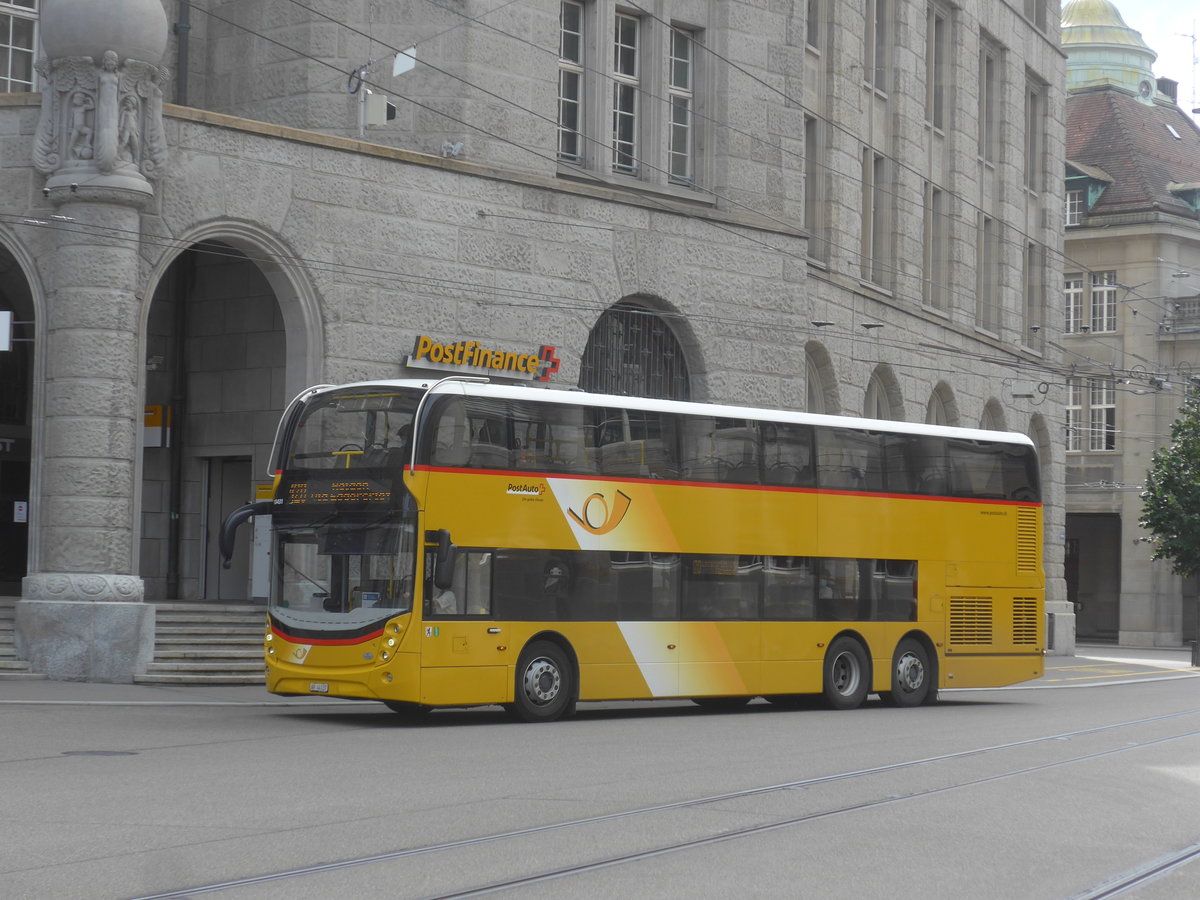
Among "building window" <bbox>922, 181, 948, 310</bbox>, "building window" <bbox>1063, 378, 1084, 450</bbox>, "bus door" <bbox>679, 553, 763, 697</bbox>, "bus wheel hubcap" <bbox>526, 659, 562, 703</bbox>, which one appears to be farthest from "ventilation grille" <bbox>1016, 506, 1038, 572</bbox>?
"building window" <bbox>1063, 378, 1084, 450</bbox>

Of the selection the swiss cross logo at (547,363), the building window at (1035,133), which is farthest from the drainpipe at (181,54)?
the building window at (1035,133)

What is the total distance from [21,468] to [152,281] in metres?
6.78

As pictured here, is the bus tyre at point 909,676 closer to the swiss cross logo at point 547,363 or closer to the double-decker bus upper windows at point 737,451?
the double-decker bus upper windows at point 737,451

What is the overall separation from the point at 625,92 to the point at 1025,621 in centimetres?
1111

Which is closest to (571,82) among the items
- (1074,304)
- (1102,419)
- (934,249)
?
(934,249)

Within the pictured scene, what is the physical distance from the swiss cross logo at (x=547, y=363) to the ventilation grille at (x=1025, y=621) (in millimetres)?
7651

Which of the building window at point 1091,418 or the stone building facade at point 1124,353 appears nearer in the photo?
the stone building facade at point 1124,353

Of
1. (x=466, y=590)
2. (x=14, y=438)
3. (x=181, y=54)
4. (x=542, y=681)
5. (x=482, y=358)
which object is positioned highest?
(x=181, y=54)

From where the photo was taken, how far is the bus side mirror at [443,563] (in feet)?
58.6

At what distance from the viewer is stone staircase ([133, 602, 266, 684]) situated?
2247 centimetres

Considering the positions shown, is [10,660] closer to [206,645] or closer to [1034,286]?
[206,645]

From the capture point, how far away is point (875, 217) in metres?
38.9

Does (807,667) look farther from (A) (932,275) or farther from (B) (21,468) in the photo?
(A) (932,275)

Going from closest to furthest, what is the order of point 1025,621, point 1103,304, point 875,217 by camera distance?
point 1025,621
point 875,217
point 1103,304
